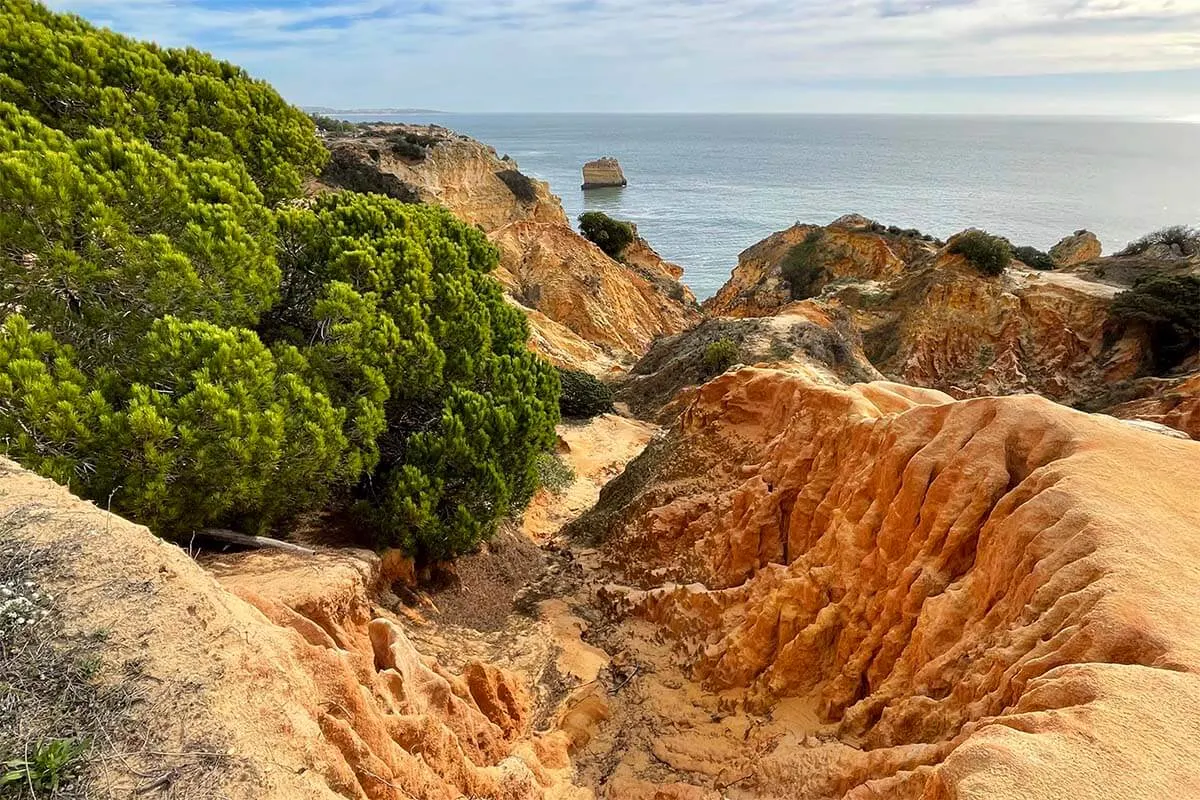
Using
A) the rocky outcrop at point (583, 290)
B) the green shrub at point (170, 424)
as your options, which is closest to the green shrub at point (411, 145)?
the rocky outcrop at point (583, 290)

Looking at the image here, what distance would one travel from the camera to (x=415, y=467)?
11.5 metres

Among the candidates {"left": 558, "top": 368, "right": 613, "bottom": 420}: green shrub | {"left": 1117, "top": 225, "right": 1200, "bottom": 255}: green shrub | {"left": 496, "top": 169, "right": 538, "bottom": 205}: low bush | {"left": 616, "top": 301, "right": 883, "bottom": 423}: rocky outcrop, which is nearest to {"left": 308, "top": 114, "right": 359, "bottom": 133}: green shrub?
{"left": 496, "top": 169, "right": 538, "bottom": 205}: low bush

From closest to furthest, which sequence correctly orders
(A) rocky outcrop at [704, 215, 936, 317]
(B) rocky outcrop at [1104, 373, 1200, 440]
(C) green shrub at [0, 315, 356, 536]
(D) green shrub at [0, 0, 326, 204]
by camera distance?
(C) green shrub at [0, 315, 356, 536] → (D) green shrub at [0, 0, 326, 204] → (B) rocky outcrop at [1104, 373, 1200, 440] → (A) rocky outcrop at [704, 215, 936, 317]

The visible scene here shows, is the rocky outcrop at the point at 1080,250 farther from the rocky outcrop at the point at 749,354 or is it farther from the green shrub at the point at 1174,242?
the rocky outcrop at the point at 749,354

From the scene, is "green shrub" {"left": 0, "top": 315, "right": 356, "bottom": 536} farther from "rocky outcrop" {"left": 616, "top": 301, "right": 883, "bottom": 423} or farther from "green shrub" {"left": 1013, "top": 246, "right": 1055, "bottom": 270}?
"green shrub" {"left": 1013, "top": 246, "right": 1055, "bottom": 270}

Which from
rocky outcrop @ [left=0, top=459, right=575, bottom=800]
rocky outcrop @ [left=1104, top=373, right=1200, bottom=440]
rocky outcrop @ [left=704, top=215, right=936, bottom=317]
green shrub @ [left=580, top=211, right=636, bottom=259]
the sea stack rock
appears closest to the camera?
rocky outcrop @ [left=0, top=459, right=575, bottom=800]

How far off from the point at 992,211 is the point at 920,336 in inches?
2790

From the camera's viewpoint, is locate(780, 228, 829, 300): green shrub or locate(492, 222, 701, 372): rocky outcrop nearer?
locate(492, 222, 701, 372): rocky outcrop

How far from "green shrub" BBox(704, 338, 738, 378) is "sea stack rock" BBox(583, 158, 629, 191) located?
A: 8897 centimetres

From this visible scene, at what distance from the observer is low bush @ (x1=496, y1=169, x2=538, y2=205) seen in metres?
57.5

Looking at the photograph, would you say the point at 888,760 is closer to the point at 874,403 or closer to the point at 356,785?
the point at 356,785

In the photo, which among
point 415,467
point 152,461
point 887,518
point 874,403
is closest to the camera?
point 152,461

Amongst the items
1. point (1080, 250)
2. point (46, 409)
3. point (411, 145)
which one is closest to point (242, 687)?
point (46, 409)

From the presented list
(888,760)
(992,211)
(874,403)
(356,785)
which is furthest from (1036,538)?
(992,211)
